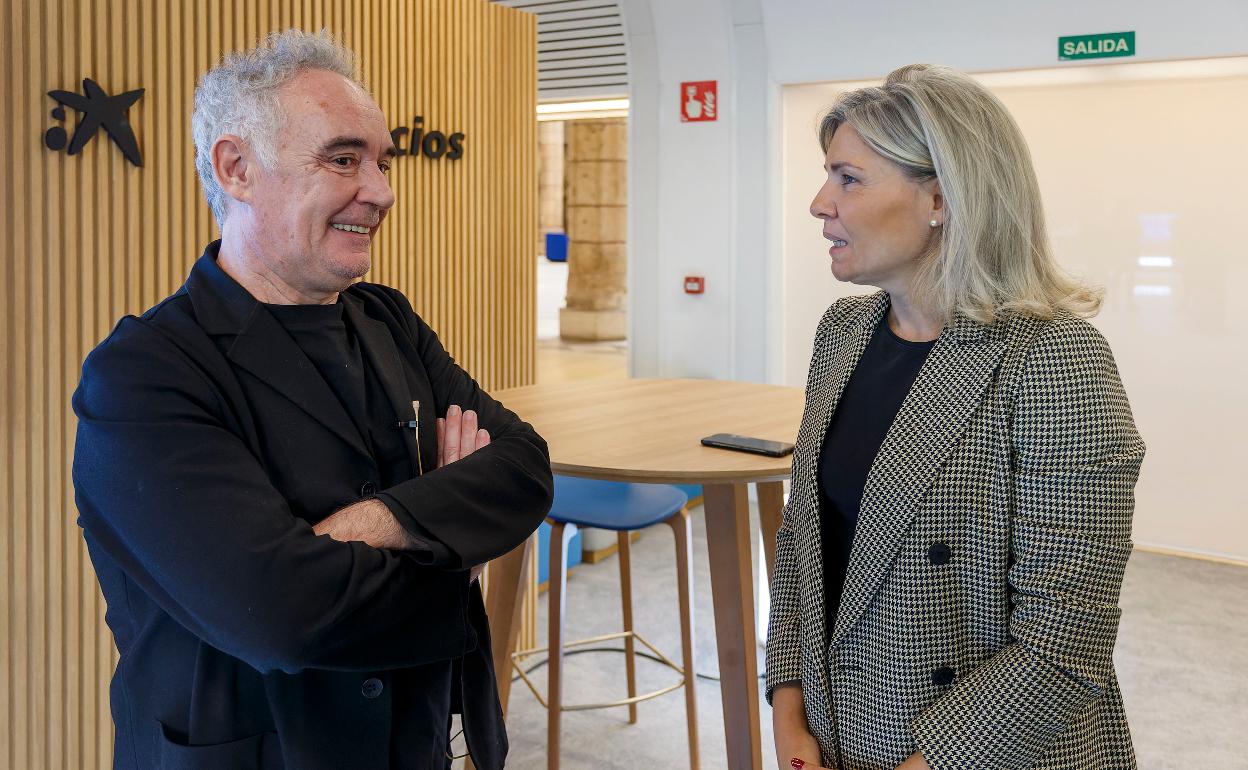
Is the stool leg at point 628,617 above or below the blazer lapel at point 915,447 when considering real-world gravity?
below

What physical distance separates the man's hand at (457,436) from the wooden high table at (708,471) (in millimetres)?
650

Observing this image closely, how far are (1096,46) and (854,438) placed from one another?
5169 mm

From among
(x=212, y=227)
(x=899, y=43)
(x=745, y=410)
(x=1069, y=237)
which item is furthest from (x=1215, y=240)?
(x=212, y=227)

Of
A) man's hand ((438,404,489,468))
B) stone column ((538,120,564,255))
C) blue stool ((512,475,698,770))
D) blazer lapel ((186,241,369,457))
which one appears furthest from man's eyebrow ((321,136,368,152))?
stone column ((538,120,564,255))

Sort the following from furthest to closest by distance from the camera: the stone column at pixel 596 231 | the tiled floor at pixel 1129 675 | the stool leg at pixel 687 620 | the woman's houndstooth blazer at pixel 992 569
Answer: the stone column at pixel 596 231 → the tiled floor at pixel 1129 675 → the stool leg at pixel 687 620 → the woman's houndstooth blazer at pixel 992 569

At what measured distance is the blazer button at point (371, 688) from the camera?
170cm

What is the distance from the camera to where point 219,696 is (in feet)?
5.36

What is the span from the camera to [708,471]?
2648mm

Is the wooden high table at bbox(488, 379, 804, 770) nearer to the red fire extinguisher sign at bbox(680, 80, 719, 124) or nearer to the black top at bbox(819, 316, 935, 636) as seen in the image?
the black top at bbox(819, 316, 935, 636)

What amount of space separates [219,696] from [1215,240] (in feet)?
20.5

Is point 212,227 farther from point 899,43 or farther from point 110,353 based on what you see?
point 899,43

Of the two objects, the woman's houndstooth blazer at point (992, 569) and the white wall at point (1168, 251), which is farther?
the white wall at point (1168, 251)

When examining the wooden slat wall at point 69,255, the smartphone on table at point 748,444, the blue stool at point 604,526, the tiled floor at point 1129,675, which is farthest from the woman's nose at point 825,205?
the tiled floor at point 1129,675

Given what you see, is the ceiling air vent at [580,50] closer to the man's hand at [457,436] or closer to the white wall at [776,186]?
the white wall at [776,186]
